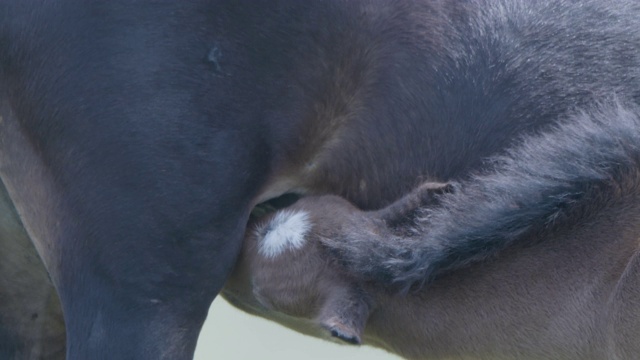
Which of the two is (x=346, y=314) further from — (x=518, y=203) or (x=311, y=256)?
(x=518, y=203)

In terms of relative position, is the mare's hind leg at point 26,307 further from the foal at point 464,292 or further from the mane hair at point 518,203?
the mane hair at point 518,203

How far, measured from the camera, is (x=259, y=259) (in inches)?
81.3

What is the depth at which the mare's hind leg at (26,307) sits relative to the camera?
2256 mm

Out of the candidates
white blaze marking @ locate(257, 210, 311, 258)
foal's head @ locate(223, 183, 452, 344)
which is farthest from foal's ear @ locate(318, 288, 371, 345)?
white blaze marking @ locate(257, 210, 311, 258)

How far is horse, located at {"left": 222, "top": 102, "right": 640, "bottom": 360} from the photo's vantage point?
75.1 inches

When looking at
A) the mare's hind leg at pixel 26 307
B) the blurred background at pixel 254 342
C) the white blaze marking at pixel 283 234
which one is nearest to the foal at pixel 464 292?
the white blaze marking at pixel 283 234

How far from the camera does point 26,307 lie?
232cm

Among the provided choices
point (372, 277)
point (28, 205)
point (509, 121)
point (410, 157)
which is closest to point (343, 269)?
point (372, 277)

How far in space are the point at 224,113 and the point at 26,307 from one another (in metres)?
0.69

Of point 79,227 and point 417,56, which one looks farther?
point 417,56

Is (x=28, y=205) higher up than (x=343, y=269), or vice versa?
(x=343, y=269)

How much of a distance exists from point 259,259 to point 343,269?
16 centimetres

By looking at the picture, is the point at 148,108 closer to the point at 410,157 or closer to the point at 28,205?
the point at 28,205

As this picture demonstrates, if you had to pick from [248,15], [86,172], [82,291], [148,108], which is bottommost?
[82,291]
